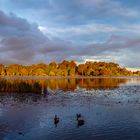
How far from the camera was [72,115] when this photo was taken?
23438 millimetres

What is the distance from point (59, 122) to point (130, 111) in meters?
7.37

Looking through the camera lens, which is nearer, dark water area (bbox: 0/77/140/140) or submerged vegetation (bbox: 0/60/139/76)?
dark water area (bbox: 0/77/140/140)

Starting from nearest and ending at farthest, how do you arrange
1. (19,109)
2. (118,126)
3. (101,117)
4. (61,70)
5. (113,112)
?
(118,126), (101,117), (113,112), (19,109), (61,70)

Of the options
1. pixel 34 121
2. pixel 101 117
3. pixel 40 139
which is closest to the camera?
pixel 40 139

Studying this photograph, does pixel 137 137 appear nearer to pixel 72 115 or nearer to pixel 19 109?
pixel 72 115

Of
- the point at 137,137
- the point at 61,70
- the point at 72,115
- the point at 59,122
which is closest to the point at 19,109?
the point at 72,115

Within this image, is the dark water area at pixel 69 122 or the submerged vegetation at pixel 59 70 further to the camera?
the submerged vegetation at pixel 59 70

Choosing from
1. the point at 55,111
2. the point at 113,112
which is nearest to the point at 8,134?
the point at 55,111

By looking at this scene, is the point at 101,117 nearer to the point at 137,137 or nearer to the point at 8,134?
the point at 137,137

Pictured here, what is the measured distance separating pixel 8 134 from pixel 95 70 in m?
174

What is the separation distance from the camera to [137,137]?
1659cm

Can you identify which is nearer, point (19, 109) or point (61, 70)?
point (19, 109)

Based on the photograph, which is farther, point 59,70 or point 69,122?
point 59,70

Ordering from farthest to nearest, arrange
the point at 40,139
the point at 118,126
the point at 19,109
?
the point at 19,109, the point at 118,126, the point at 40,139
